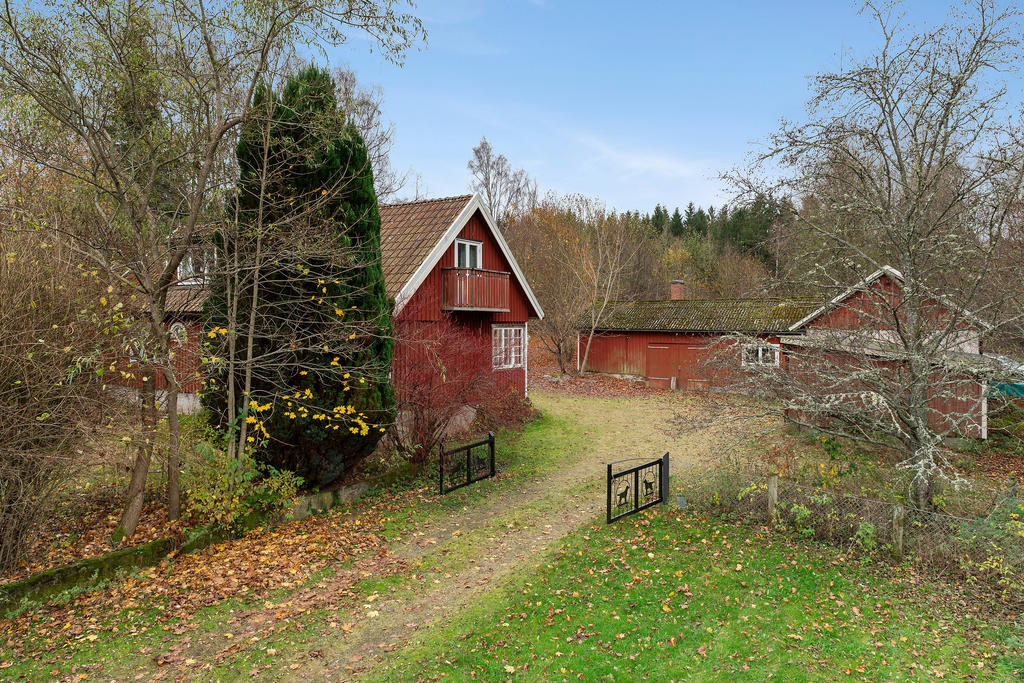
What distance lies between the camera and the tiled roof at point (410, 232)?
15367mm

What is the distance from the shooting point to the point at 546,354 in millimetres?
37219

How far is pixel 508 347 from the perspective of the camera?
66.9 feet

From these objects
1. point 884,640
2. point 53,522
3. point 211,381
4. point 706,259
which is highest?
point 706,259

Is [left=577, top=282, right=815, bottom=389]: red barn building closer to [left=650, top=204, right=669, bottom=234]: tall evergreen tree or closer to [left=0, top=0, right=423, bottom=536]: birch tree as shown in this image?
[left=0, top=0, right=423, bottom=536]: birch tree

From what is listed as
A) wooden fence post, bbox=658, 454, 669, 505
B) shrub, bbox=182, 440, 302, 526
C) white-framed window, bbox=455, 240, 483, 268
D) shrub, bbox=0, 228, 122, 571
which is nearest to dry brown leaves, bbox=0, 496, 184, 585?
shrub, bbox=0, 228, 122, 571

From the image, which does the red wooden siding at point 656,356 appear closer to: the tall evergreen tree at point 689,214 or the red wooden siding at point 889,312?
the red wooden siding at point 889,312

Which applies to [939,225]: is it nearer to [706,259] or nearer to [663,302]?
[663,302]

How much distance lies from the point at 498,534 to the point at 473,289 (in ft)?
28.4

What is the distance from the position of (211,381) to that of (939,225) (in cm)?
1255

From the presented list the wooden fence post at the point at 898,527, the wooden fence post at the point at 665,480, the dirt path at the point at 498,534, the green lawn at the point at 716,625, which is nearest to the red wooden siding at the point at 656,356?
the dirt path at the point at 498,534

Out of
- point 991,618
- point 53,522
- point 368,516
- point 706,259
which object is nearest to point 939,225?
point 991,618

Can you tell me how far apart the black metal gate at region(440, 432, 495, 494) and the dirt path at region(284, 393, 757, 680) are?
940 millimetres

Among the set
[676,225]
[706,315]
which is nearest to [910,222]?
[706,315]

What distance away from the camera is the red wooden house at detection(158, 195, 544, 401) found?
1528 centimetres
